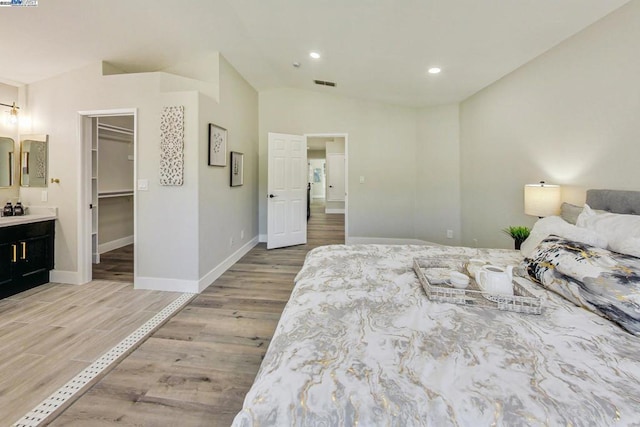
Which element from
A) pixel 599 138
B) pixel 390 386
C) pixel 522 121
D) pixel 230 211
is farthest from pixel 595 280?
pixel 230 211

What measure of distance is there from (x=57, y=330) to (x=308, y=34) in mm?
3602

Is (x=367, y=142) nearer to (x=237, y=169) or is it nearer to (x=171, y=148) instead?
(x=237, y=169)

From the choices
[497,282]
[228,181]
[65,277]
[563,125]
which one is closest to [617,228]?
[497,282]

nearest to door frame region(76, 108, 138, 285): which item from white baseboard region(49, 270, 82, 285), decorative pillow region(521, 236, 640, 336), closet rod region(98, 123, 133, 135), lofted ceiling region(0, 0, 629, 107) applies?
white baseboard region(49, 270, 82, 285)

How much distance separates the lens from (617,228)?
1612mm

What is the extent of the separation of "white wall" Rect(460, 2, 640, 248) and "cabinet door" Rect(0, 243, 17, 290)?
547cm

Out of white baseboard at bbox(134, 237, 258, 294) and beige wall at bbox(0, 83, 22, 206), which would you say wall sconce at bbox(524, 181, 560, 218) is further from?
beige wall at bbox(0, 83, 22, 206)

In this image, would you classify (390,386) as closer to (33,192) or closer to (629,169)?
(629,169)

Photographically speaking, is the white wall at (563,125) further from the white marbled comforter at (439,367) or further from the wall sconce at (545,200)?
the white marbled comforter at (439,367)

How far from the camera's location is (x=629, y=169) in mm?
2049

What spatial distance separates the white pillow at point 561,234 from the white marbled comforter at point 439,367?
553mm

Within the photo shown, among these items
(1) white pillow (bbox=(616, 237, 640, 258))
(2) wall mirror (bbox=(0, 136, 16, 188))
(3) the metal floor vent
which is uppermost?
(2) wall mirror (bbox=(0, 136, 16, 188))

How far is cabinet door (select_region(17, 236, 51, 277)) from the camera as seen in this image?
3.03 meters

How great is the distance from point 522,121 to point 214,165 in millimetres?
3548
